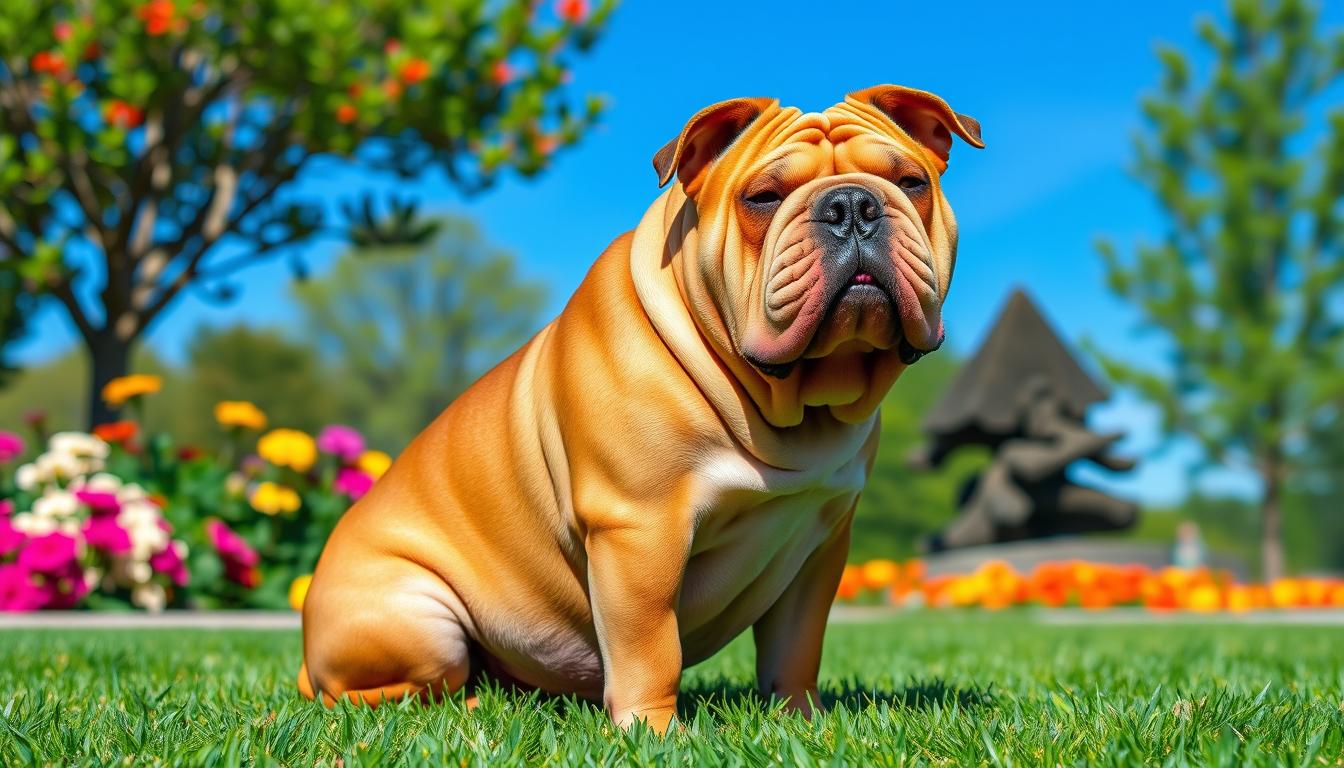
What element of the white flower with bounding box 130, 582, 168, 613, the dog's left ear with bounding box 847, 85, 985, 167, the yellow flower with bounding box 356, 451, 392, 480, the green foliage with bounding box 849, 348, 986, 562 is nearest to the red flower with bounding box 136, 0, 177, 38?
the yellow flower with bounding box 356, 451, 392, 480

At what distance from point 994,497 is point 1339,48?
1349 cm

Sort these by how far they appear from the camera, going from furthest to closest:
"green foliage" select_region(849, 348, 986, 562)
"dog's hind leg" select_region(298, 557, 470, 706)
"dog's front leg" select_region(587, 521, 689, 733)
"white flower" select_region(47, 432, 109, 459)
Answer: "green foliage" select_region(849, 348, 986, 562) < "white flower" select_region(47, 432, 109, 459) < "dog's hind leg" select_region(298, 557, 470, 706) < "dog's front leg" select_region(587, 521, 689, 733)

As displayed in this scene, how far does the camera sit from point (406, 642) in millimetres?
2814

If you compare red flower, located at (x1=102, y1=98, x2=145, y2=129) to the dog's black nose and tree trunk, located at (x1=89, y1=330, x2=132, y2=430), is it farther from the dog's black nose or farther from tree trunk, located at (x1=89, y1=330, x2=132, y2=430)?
the dog's black nose

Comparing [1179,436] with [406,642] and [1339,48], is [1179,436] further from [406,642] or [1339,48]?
[406,642]

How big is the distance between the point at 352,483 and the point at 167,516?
143cm

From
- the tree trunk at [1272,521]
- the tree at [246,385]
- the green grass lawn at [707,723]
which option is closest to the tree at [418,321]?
the tree at [246,385]

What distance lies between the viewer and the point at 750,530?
8.58 feet

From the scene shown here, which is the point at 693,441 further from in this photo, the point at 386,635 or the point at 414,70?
the point at 414,70

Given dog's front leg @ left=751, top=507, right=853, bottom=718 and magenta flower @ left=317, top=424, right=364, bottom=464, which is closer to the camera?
dog's front leg @ left=751, top=507, right=853, bottom=718

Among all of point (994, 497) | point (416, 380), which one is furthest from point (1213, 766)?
point (416, 380)

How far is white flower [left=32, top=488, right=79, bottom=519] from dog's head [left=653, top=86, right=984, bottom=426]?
6.96 metres

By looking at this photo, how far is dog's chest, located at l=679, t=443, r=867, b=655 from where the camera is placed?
8.22 ft

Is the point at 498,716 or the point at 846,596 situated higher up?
the point at 498,716
